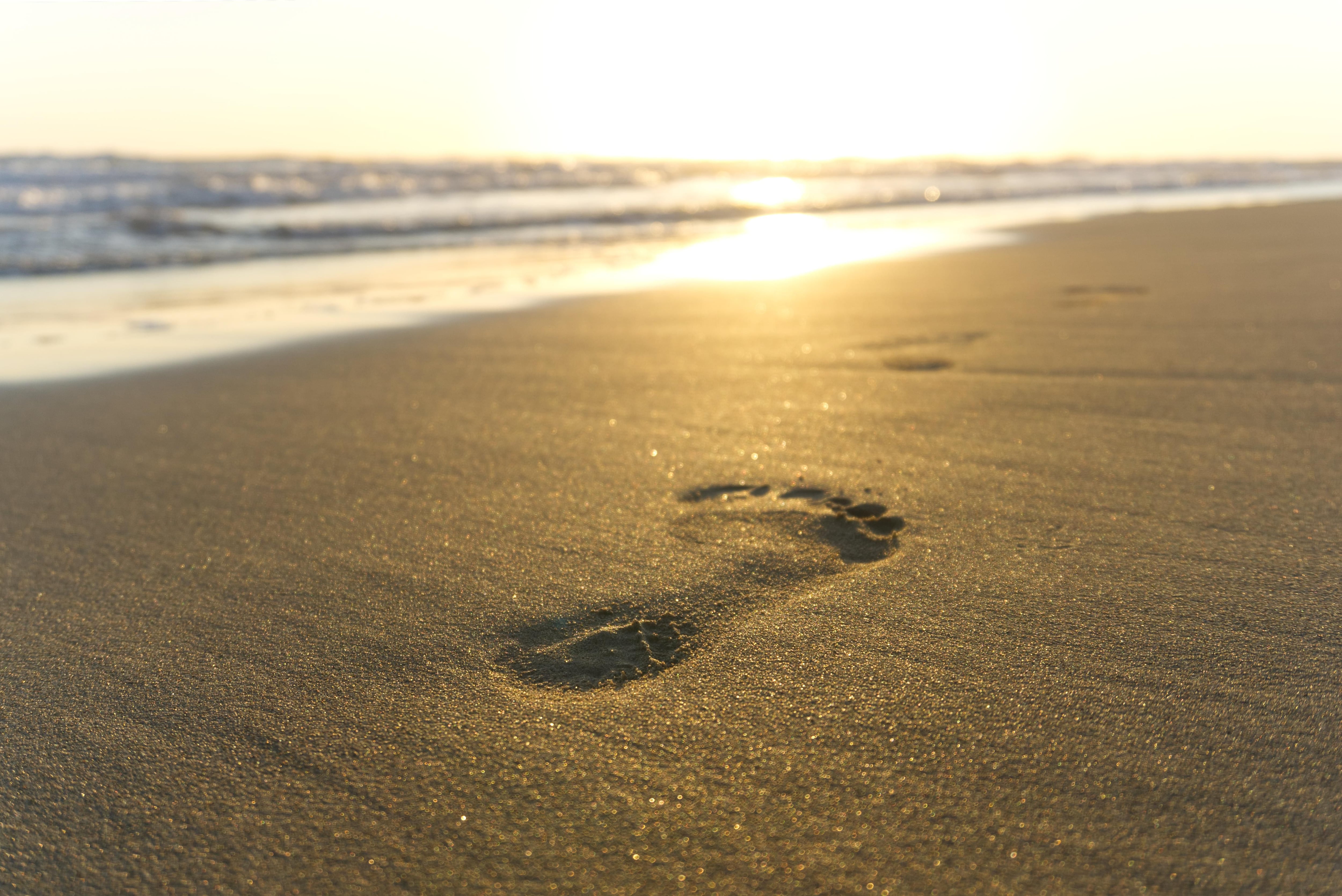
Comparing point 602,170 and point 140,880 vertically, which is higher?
point 602,170

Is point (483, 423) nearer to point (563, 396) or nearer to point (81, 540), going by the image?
point (563, 396)

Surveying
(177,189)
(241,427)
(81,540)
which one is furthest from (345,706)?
(177,189)

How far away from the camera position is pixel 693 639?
1.57m

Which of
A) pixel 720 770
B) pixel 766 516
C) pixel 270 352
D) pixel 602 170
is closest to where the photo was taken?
pixel 720 770

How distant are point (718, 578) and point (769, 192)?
17.9 meters

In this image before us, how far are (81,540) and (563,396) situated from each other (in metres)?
1.47

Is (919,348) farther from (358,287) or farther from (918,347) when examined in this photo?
(358,287)

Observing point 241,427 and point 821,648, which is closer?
point 821,648

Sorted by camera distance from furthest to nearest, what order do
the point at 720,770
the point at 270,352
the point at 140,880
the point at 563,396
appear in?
the point at 270,352 < the point at 563,396 < the point at 720,770 < the point at 140,880

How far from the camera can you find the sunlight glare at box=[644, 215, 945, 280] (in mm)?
6711

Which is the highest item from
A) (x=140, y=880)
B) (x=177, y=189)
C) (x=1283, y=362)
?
(x=177, y=189)

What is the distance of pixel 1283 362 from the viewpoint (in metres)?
3.04

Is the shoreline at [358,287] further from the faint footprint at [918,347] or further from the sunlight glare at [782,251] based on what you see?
the faint footprint at [918,347]

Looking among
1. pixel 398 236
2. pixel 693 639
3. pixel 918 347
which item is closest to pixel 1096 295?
pixel 918 347
